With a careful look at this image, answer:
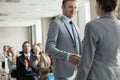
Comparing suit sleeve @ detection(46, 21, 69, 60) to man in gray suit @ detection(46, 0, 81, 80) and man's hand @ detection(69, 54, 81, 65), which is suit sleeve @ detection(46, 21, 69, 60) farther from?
man's hand @ detection(69, 54, 81, 65)

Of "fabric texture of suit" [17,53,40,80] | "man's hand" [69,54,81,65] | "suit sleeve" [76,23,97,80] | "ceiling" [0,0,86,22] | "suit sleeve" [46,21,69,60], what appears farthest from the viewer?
"ceiling" [0,0,86,22]

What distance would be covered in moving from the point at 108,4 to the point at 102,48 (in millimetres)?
271

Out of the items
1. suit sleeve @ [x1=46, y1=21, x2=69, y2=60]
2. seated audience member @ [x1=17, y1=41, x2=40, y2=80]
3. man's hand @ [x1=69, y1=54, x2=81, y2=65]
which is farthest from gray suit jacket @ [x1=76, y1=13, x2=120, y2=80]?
seated audience member @ [x1=17, y1=41, x2=40, y2=80]

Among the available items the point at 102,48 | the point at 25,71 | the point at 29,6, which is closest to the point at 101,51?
the point at 102,48

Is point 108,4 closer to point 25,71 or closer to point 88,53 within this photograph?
point 88,53

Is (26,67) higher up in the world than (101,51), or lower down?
lower down

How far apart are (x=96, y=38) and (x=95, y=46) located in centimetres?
5

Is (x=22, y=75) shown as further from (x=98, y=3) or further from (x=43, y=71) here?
(x=98, y=3)

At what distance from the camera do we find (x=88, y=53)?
1393 millimetres

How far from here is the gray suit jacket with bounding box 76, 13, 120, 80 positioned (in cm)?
139

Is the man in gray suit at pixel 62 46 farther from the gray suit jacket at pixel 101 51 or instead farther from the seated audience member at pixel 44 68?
the seated audience member at pixel 44 68

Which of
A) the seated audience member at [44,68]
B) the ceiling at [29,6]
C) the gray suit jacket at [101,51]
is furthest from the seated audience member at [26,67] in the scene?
the ceiling at [29,6]

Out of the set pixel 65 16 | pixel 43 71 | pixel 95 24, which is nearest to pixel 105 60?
pixel 95 24

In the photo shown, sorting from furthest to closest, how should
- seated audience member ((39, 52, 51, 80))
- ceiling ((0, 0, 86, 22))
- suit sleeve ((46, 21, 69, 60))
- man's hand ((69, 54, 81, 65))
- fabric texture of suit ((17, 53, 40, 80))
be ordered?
ceiling ((0, 0, 86, 22))
fabric texture of suit ((17, 53, 40, 80))
seated audience member ((39, 52, 51, 80))
suit sleeve ((46, 21, 69, 60))
man's hand ((69, 54, 81, 65))
